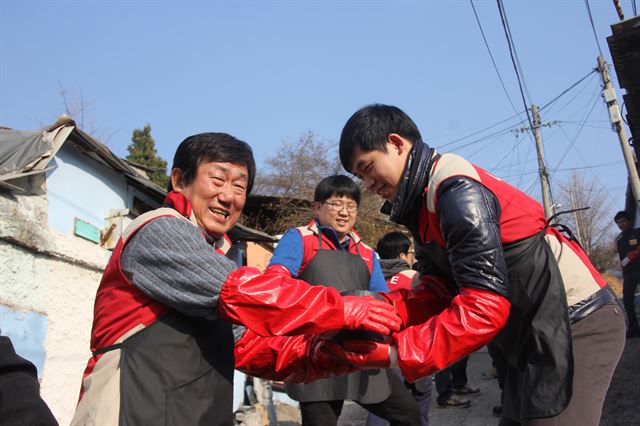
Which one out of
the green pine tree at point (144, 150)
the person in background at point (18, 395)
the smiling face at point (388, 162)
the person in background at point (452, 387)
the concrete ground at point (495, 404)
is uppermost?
the green pine tree at point (144, 150)

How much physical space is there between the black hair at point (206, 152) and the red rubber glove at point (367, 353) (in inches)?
37.3

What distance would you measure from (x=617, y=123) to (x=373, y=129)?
13323 millimetres

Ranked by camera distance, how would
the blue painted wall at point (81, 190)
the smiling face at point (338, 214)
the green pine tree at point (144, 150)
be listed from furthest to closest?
the green pine tree at point (144, 150)
the blue painted wall at point (81, 190)
the smiling face at point (338, 214)

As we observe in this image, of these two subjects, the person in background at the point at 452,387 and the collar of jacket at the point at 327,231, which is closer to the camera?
the collar of jacket at the point at 327,231

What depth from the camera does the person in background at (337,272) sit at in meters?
4.05

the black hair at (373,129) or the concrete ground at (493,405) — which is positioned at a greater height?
the black hair at (373,129)

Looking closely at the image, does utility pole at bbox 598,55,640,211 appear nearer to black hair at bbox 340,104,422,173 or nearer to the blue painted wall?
the blue painted wall

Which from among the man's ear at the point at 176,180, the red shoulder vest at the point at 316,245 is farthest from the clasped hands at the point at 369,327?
the red shoulder vest at the point at 316,245

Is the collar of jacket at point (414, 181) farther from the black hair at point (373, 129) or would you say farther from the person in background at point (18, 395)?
the person in background at point (18, 395)

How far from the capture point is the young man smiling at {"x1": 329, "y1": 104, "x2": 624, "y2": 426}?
2244 millimetres

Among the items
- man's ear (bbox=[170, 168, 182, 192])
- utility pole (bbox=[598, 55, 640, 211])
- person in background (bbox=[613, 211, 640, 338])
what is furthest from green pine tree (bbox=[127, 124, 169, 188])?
man's ear (bbox=[170, 168, 182, 192])

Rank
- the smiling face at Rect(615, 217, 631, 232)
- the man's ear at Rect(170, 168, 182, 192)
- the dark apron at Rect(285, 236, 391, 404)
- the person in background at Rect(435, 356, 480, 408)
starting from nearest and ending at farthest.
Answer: the man's ear at Rect(170, 168, 182, 192) → the dark apron at Rect(285, 236, 391, 404) → the person in background at Rect(435, 356, 480, 408) → the smiling face at Rect(615, 217, 631, 232)

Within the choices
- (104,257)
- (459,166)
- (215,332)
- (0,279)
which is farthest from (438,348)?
(104,257)

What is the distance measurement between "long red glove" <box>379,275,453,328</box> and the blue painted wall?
534 centimetres
